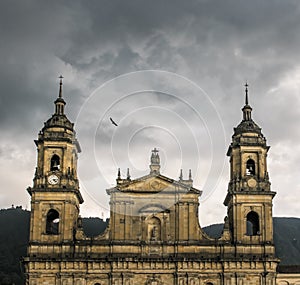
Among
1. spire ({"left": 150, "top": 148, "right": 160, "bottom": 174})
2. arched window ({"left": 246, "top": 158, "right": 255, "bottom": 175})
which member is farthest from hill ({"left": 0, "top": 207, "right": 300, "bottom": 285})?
arched window ({"left": 246, "top": 158, "right": 255, "bottom": 175})

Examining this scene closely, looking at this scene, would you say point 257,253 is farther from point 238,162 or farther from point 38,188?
point 38,188

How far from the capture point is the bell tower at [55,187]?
47.4 m

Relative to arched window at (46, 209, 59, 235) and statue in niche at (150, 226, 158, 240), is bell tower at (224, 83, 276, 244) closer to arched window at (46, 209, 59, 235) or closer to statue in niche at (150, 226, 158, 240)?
statue in niche at (150, 226, 158, 240)

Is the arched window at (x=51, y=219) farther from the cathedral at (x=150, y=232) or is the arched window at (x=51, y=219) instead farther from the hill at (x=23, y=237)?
the hill at (x=23, y=237)

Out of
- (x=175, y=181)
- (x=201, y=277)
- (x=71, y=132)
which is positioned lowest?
(x=201, y=277)

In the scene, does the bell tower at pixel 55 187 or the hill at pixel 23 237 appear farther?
the hill at pixel 23 237

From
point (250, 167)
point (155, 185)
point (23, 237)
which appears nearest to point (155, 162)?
point (155, 185)

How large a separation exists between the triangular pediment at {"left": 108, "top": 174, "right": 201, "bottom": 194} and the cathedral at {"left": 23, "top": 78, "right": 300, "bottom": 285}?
69 millimetres

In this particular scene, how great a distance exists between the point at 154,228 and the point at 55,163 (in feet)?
27.7

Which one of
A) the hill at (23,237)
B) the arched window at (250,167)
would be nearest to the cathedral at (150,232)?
the arched window at (250,167)

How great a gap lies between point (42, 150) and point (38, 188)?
9.49ft

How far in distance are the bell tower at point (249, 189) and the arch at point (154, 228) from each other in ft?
16.6

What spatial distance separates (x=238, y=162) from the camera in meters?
49.6

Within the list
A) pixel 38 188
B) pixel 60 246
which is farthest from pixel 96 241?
pixel 38 188
